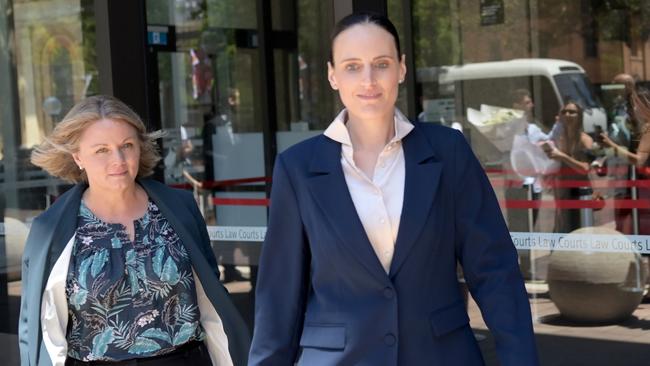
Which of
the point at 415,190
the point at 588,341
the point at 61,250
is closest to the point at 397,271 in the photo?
the point at 415,190

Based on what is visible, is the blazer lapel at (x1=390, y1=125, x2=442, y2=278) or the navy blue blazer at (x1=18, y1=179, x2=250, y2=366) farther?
the navy blue blazer at (x1=18, y1=179, x2=250, y2=366)

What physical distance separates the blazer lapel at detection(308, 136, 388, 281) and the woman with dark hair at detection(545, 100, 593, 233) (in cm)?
373

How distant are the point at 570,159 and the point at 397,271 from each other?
174 inches

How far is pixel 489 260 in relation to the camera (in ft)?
8.57

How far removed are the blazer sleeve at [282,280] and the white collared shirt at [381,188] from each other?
0.52 ft

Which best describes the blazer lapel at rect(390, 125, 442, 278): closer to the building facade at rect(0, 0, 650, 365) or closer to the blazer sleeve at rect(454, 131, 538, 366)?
the blazer sleeve at rect(454, 131, 538, 366)

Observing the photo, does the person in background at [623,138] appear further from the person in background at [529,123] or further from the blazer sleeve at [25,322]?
the blazer sleeve at [25,322]

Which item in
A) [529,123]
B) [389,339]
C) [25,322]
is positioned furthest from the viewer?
[529,123]

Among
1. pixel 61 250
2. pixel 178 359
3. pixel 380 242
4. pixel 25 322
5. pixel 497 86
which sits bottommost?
pixel 178 359

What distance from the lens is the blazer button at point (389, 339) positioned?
2.54 metres

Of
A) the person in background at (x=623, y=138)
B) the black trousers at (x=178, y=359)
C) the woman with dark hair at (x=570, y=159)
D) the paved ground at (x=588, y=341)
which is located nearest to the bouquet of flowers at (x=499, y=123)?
the woman with dark hair at (x=570, y=159)

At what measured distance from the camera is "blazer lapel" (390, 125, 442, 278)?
2551 mm

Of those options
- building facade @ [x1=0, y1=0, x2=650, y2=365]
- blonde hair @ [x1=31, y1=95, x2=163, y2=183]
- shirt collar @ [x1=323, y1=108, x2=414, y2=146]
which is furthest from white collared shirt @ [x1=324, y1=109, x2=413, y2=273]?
building facade @ [x1=0, y1=0, x2=650, y2=365]

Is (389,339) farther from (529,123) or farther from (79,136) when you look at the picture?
(529,123)
